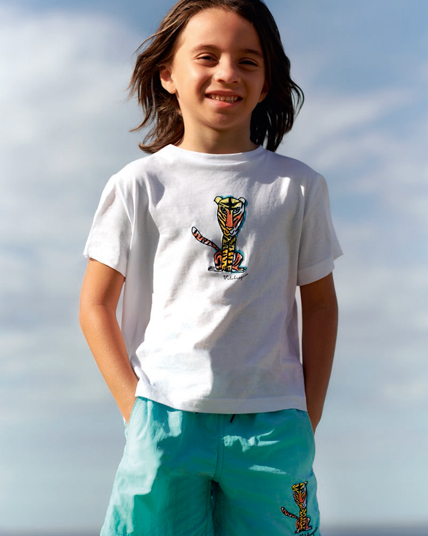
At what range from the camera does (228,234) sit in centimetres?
198

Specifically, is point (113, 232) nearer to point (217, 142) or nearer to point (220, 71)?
point (217, 142)

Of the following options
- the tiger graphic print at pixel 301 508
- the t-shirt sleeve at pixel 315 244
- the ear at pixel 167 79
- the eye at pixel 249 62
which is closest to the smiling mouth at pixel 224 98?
the eye at pixel 249 62

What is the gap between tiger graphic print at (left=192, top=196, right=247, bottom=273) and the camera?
196 cm

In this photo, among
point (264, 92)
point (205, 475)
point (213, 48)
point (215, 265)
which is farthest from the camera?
point (264, 92)

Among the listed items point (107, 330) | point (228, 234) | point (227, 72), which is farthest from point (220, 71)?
point (107, 330)

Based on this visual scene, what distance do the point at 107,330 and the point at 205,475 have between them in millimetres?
468

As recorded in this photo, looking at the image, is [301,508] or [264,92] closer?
[301,508]

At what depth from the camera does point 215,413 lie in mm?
1864

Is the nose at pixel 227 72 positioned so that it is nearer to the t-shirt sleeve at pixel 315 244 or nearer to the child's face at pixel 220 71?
the child's face at pixel 220 71

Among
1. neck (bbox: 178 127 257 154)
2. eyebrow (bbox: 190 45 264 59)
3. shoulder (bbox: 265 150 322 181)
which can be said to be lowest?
shoulder (bbox: 265 150 322 181)

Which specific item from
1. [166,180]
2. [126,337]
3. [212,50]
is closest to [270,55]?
[212,50]

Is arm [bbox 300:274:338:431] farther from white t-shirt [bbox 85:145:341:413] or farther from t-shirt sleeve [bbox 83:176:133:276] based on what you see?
t-shirt sleeve [bbox 83:176:133:276]

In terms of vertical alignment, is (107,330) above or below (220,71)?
below

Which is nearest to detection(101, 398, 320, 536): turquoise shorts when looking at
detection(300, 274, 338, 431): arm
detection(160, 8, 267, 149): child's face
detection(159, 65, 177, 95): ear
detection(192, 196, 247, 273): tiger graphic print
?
detection(300, 274, 338, 431): arm
